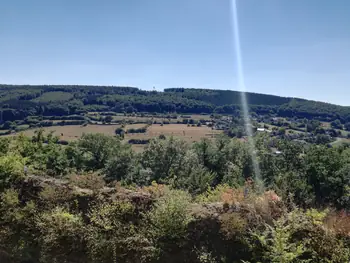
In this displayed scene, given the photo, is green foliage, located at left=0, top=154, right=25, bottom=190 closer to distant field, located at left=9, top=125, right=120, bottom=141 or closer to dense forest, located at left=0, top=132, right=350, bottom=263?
dense forest, located at left=0, top=132, right=350, bottom=263

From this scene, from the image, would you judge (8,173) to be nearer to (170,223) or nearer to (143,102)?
(170,223)

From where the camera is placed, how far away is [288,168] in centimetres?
3111

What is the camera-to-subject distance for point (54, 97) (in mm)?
121125

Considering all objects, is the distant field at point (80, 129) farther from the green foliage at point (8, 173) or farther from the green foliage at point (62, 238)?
the green foliage at point (62, 238)

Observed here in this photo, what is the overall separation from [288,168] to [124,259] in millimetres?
27951

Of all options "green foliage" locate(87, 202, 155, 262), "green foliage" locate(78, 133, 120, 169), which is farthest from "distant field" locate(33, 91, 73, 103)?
"green foliage" locate(87, 202, 155, 262)

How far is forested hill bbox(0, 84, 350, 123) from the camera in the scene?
107 meters

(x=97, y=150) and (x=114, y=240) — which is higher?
(x=114, y=240)

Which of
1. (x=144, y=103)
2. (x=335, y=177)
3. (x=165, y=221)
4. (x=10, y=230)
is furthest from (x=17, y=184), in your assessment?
(x=144, y=103)

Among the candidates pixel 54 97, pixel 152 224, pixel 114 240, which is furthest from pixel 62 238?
pixel 54 97

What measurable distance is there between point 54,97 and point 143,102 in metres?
37.7

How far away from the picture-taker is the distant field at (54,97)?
115m

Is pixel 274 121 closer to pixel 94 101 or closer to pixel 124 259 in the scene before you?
pixel 94 101

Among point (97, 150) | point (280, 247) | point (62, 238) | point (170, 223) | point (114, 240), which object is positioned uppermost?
point (280, 247)
